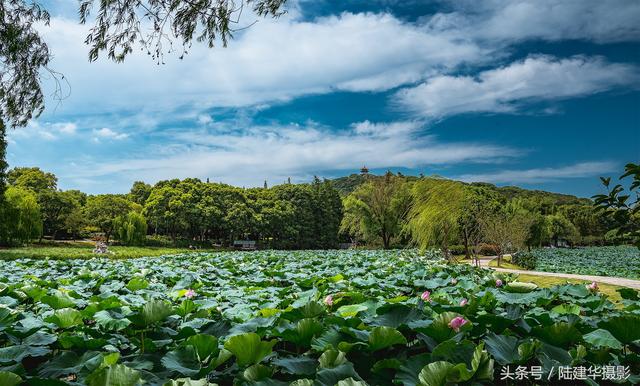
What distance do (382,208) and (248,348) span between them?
32868 mm

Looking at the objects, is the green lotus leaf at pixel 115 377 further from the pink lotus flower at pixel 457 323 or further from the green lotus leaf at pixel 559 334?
the green lotus leaf at pixel 559 334

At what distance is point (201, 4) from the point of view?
166 inches

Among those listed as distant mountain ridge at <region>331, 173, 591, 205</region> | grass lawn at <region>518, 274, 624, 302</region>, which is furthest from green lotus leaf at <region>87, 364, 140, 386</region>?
distant mountain ridge at <region>331, 173, 591, 205</region>

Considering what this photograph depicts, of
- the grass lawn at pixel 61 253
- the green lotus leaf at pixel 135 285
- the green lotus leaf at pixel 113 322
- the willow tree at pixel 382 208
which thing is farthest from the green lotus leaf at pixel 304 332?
the willow tree at pixel 382 208

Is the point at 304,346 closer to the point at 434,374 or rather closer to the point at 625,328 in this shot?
the point at 434,374

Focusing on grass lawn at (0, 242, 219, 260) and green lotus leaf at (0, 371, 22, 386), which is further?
grass lawn at (0, 242, 219, 260)

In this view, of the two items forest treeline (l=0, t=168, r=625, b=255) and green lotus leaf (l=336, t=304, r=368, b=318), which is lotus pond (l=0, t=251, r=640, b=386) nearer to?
green lotus leaf (l=336, t=304, r=368, b=318)

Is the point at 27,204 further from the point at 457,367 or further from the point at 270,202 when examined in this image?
the point at 457,367

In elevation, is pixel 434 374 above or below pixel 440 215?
below

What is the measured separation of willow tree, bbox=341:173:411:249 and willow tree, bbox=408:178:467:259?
16910 millimetres

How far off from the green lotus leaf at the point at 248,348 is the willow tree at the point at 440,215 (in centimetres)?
1423

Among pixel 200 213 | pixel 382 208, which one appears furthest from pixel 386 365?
pixel 200 213

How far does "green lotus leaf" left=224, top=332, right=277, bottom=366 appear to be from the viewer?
1.90 meters

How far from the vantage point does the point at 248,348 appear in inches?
76.0
